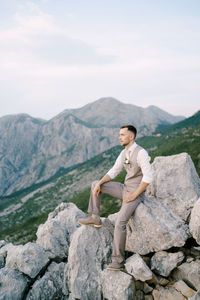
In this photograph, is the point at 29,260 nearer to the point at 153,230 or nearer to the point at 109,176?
the point at 109,176

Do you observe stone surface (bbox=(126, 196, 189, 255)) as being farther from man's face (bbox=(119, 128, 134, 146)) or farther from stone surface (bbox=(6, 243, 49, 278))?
stone surface (bbox=(6, 243, 49, 278))

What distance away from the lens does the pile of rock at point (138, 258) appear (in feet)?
33.1

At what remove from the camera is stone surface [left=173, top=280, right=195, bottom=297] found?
934 cm

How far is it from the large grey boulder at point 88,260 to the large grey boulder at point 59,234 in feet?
8.42

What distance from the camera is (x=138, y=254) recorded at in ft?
35.9

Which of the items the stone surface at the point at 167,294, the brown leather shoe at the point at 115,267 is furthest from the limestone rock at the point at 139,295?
the brown leather shoe at the point at 115,267

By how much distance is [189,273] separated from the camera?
9875 mm

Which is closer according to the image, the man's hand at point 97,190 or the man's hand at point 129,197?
the man's hand at point 129,197

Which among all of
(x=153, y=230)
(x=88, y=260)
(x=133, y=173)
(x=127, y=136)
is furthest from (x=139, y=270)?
(x=127, y=136)

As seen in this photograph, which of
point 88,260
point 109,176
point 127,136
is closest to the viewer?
point 127,136

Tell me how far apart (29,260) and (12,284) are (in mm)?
1424

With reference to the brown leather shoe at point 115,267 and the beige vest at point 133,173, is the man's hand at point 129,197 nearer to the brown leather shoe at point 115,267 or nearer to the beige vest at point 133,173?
the beige vest at point 133,173

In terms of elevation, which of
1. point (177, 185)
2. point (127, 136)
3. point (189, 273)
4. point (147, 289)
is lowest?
point (147, 289)

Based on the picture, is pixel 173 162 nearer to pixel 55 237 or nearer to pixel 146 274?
pixel 146 274
